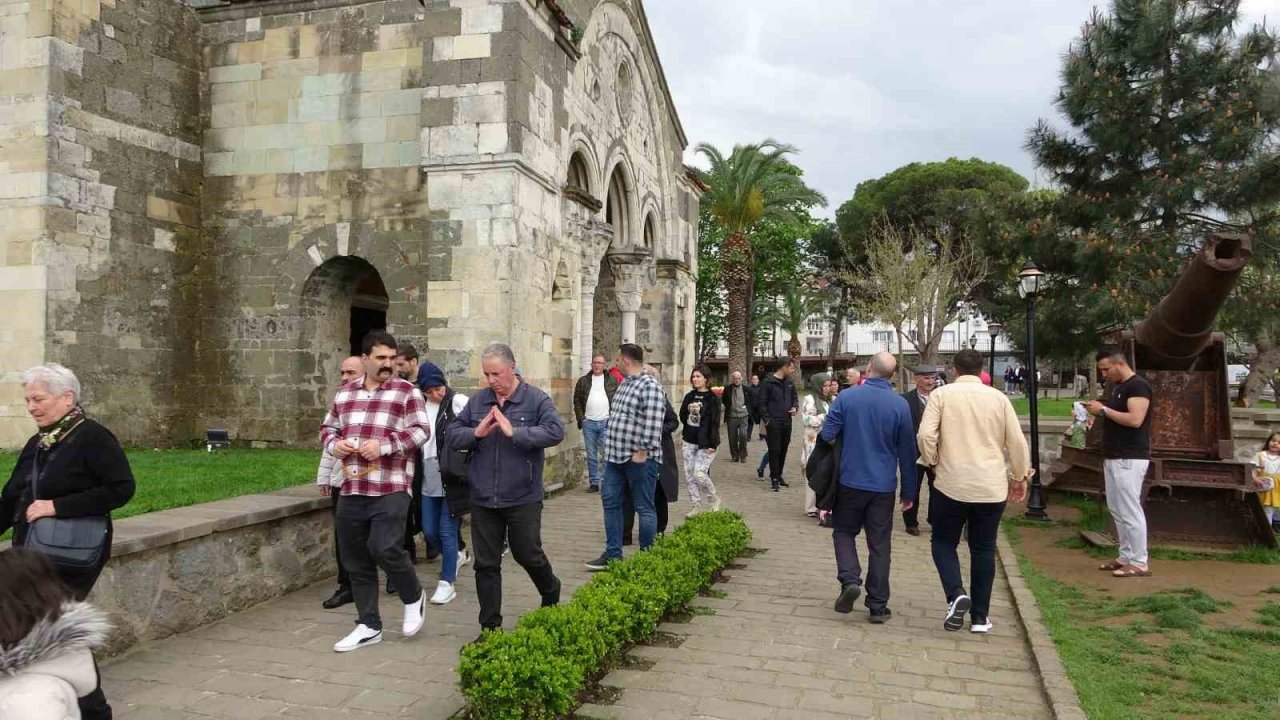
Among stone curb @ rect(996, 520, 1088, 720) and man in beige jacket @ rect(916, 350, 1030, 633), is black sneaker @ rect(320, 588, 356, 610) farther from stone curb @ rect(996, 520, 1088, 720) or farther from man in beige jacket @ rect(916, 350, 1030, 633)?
stone curb @ rect(996, 520, 1088, 720)

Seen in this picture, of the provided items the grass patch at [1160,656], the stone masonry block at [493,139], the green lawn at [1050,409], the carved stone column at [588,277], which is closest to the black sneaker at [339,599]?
the grass patch at [1160,656]

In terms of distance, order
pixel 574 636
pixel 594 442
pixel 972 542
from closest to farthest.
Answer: pixel 574 636, pixel 972 542, pixel 594 442

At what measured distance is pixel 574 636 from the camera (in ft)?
14.3

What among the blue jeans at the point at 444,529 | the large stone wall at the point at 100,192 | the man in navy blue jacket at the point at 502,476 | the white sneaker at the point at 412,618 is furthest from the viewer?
the large stone wall at the point at 100,192

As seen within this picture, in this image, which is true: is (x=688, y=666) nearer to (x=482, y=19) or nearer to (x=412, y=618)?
(x=412, y=618)

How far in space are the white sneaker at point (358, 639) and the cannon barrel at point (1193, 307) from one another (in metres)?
7.00

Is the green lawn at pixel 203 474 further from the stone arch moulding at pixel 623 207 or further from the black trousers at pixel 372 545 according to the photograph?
the stone arch moulding at pixel 623 207

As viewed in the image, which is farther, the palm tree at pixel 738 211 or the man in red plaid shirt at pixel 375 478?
the palm tree at pixel 738 211

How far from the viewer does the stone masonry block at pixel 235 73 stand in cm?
1150

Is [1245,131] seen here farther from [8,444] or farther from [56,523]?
[8,444]

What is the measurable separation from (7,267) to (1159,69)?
63.6ft

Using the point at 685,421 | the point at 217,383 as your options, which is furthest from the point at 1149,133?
the point at 217,383

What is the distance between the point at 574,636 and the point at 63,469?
2494mm

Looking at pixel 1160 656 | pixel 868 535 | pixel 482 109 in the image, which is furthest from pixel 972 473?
pixel 482 109
